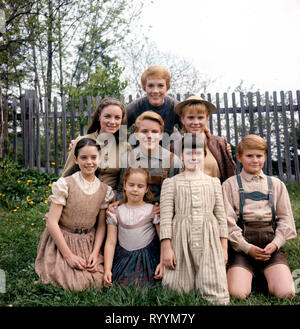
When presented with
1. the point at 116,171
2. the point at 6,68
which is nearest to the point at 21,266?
the point at 116,171

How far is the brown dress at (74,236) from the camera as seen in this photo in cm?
249

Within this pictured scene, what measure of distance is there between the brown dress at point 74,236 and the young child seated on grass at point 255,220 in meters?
1.12

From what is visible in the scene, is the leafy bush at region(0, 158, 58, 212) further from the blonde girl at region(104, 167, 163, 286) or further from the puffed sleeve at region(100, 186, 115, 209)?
the blonde girl at region(104, 167, 163, 286)

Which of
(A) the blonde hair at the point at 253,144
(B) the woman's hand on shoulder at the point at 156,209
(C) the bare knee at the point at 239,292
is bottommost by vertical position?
(C) the bare knee at the point at 239,292

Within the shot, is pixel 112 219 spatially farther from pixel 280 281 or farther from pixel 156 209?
pixel 280 281

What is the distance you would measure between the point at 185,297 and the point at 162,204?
2.28ft

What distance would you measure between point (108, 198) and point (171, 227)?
0.68 m

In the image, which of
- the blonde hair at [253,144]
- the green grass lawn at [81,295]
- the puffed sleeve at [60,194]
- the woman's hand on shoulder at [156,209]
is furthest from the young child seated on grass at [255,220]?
the puffed sleeve at [60,194]

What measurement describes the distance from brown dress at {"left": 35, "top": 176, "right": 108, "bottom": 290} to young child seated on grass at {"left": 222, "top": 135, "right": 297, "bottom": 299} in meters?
1.12

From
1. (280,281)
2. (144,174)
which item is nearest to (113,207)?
(144,174)

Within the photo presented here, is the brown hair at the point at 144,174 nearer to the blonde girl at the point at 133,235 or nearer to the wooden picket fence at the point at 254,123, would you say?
the blonde girl at the point at 133,235

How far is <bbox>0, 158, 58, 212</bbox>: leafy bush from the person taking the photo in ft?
16.8

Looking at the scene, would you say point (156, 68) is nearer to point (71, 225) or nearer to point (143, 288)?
point (71, 225)

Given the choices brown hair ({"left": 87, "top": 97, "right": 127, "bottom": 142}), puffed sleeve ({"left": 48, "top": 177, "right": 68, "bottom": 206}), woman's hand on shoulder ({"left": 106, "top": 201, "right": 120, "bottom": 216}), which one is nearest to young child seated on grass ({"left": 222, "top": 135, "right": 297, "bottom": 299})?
→ woman's hand on shoulder ({"left": 106, "top": 201, "right": 120, "bottom": 216})
